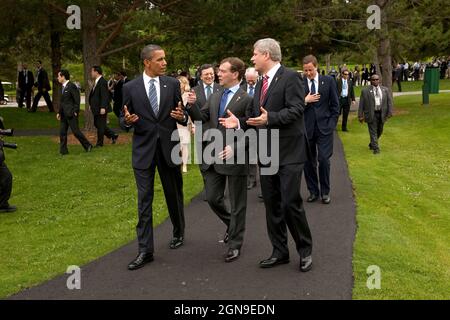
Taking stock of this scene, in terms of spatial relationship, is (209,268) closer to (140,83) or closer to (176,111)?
(176,111)

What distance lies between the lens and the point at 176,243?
700 centimetres

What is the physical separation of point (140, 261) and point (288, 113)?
2.18 m

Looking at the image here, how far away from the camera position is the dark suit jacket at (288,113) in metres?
5.66

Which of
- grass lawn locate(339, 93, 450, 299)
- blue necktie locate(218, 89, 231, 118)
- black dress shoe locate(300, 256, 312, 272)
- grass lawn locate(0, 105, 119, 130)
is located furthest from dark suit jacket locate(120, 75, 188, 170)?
grass lawn locate(0, 105, 119, 130)

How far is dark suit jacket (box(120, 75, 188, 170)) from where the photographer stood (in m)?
6.33

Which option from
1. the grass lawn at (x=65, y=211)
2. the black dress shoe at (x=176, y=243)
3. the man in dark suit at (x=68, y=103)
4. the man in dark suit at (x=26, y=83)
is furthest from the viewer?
the man in dark suit at (x=26, y=83)

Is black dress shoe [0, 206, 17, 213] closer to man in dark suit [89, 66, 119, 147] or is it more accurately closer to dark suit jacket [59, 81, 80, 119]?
dark suit jacket [59, 81, 80, 119]

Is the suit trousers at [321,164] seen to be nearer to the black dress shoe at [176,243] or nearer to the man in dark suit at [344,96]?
the black dress shoe at [176,243]

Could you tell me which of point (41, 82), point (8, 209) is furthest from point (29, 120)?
point (8, 209)

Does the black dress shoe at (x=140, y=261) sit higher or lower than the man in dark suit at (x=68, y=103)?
lower

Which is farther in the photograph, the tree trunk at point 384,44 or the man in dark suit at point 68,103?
the tree trunk at point 384,44

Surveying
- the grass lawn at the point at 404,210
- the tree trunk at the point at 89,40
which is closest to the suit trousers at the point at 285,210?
the grass lawn at the point at 404,210

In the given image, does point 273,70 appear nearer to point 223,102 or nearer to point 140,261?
point 223,102

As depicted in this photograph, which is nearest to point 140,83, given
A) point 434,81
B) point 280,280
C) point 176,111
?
A: point 176,111
